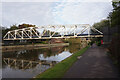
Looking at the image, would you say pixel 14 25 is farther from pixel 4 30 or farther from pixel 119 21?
pixel 119 21

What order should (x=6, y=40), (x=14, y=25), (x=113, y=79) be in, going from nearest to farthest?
(x=113, y=79) < (x=6, y=40) < (x=14, y=25)

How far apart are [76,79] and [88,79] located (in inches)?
25.0

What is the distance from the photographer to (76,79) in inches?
249

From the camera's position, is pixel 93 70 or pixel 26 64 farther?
pixel 26 64

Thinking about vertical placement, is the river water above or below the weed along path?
below

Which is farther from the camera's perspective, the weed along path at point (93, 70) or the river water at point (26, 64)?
the river water at point (26, 64)

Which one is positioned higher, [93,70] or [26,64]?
[93,70]

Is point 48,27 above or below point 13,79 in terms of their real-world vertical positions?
above

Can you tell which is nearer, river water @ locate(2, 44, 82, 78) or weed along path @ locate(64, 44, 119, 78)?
weed along path @ locate(64, 44, 119, 78)

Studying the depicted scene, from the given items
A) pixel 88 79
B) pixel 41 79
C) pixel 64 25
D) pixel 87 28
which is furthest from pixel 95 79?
pixel 64 25

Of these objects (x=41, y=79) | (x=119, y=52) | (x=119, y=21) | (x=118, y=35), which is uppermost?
(x=119, y=21)

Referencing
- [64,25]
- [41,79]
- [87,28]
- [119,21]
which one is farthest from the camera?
[64,25]

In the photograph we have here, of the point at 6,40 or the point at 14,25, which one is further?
the point at 14,25

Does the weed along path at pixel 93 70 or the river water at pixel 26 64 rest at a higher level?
the weed along path at pixel 93 70
